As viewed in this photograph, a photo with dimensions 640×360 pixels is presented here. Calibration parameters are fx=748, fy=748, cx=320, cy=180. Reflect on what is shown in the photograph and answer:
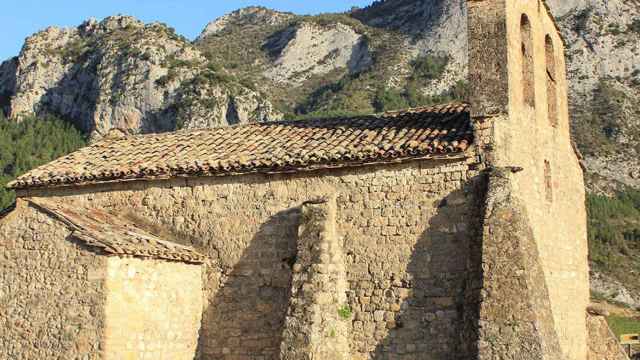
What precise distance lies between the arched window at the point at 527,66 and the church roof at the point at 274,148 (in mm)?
1224

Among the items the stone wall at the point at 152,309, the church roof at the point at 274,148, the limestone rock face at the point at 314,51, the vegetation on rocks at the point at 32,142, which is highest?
the limestone rock face at the point at 314,51

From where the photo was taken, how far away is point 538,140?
14.3 m

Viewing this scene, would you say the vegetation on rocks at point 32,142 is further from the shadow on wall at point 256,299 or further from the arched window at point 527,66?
the arched window at point 527,66

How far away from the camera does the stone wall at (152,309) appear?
1216 cm

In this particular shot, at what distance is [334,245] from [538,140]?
A: 4615 mm

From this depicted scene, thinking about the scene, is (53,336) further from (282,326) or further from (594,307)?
(594,307)

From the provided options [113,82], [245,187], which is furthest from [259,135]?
[113,82]

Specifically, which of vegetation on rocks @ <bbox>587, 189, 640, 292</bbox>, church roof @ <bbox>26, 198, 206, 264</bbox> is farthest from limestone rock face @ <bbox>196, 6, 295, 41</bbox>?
church roof @ <bbox>26, 198, 206, 264</bbox>

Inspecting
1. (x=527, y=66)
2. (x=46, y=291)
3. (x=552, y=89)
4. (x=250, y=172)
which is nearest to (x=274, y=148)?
(x=250, y=172)

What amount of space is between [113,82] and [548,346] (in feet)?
174

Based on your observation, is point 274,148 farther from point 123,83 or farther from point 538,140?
point 123,83

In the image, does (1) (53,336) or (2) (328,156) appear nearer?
(1) (53,336)

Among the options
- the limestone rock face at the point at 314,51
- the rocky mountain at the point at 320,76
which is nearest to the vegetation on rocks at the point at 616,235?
the rocky mountain at the point at 320,76

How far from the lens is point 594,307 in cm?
1617
